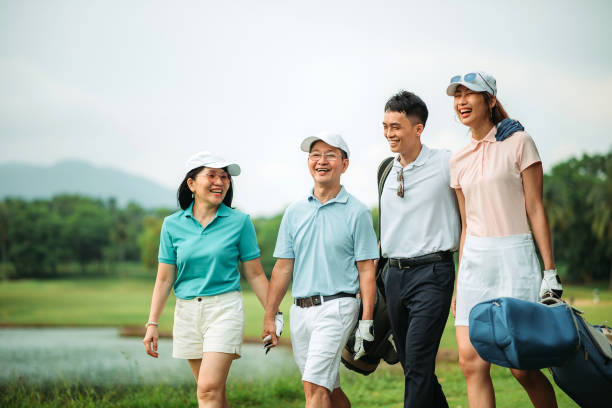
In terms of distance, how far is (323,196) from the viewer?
4617 mm

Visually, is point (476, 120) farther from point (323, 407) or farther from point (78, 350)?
point (78, 350)

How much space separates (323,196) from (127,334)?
3068 cm

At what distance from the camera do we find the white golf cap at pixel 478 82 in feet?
13.6

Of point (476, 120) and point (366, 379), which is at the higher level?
point (476, 120)

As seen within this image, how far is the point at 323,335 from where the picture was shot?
423 cm

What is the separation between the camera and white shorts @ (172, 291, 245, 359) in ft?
14.2

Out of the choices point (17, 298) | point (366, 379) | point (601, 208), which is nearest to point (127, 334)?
point (17, 298)

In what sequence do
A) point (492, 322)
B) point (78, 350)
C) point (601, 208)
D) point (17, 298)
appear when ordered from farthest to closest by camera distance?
1. point (17, 298)
2. point (601, 208)
3. point (78, 350)
4. point (492, 322)

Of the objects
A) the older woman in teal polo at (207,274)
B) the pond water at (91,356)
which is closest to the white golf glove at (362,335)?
the older woman in teal polo at (207,274)

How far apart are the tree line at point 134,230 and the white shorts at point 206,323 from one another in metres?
39.2

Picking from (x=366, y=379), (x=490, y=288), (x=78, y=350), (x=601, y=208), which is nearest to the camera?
(x=490, y=288)

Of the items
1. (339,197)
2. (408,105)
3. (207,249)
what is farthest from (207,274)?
(408,105)

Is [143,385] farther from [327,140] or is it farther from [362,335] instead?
[327,140]

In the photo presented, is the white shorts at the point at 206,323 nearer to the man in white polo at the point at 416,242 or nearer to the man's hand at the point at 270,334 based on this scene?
the man's hand at the point at 270,334
